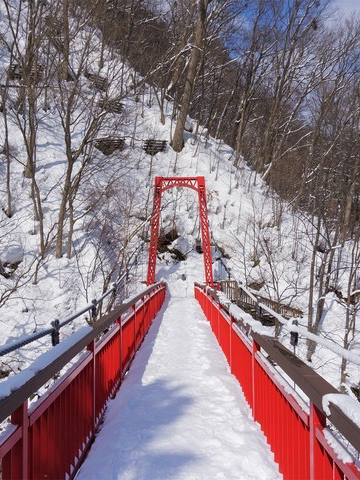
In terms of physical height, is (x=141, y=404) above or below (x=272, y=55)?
below

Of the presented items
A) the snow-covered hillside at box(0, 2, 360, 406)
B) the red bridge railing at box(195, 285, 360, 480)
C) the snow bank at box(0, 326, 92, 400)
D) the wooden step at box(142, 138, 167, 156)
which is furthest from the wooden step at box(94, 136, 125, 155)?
the snow bank at box(0, 326, 92, 400)

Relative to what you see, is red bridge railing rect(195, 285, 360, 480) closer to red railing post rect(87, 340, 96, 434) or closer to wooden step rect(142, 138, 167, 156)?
red railing post rect(87, 340, 96, 434)

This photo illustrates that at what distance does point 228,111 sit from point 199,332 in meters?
37.9

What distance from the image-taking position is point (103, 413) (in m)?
4.23

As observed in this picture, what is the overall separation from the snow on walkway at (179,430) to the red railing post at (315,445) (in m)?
0.94

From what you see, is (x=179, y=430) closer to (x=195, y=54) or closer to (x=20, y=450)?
(x=20, y=450)

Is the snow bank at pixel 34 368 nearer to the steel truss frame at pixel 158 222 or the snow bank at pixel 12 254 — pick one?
the snow bank at pixel 12 254

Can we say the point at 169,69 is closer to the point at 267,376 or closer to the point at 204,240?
the point at 204,240

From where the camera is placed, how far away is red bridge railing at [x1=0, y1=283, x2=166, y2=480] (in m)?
1.93

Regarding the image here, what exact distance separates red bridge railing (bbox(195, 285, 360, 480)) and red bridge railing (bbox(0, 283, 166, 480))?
1473 mm

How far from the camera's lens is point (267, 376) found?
138 inches

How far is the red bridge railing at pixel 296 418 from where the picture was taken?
6.06 ft

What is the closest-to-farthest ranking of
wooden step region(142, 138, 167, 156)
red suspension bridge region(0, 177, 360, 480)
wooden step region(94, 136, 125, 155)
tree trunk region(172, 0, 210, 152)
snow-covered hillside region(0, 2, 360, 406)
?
red suspension bridge region(0, 177, 360, 480)
snow-covered hillside region(0, 2, 360, 406)
wooden step region(94, 136, 125, 155)
tree trunk region(172, 0, 210, 152)
wooden step region(142, 138, 167, 156)

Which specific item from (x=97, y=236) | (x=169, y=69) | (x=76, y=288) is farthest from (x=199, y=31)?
(x=76, y=288)
